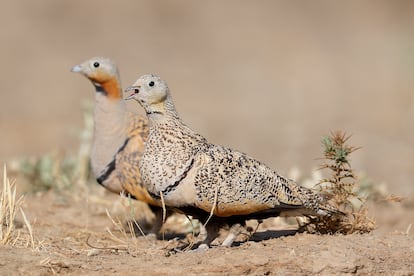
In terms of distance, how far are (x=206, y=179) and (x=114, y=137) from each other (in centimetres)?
206

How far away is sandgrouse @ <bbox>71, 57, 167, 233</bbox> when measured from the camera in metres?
7.57

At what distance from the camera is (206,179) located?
593 centimetres

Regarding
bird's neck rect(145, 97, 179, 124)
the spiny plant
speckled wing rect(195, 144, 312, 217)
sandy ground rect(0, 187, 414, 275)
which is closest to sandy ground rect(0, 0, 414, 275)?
sandy ground rect(0, 187, 414, 275)

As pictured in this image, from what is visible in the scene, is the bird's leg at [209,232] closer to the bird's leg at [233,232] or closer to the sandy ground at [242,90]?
the bird's leg at [233,232]

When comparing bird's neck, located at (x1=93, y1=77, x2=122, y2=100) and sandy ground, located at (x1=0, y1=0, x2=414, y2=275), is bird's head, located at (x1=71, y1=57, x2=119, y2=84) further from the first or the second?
sandy ground, located at (x1=0, y1=0, x2=414, y2=275)

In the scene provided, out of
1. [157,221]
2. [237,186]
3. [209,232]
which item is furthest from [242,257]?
[157,221]

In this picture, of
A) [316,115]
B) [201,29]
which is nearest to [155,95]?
[316,115]

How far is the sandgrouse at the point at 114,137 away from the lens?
24.8 feet

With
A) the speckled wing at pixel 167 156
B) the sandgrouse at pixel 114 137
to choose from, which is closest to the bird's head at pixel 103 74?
the sandgrouse at pixel 114 137

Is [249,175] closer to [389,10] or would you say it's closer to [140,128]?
[140,128]

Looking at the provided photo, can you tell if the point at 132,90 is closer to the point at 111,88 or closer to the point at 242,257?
the point at 242,257

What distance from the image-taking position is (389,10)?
21.8 metres

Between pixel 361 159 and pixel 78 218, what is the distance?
4957 mm

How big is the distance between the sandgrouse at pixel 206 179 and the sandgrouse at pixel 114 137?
128 centimetres
